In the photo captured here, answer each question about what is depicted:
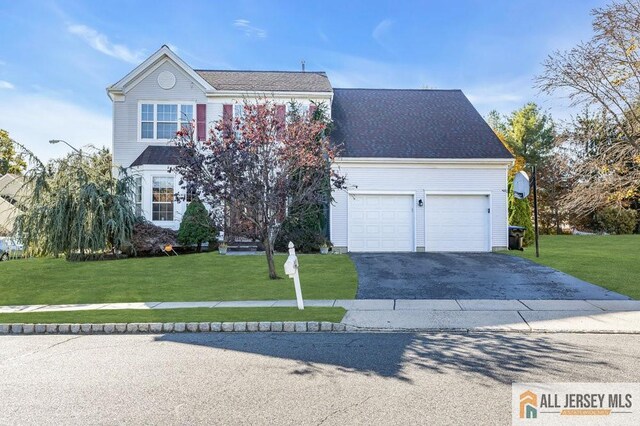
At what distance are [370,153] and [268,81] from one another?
23.5 feet

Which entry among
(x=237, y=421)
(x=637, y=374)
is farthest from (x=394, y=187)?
(x=237, y=421)

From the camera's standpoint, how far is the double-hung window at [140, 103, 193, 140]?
21047 mm

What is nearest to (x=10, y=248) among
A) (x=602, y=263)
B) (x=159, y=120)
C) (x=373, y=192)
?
(x=159, y=120)

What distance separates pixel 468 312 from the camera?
29.8ft

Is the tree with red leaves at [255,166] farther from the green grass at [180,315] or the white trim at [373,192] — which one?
the white trim at [373,192]

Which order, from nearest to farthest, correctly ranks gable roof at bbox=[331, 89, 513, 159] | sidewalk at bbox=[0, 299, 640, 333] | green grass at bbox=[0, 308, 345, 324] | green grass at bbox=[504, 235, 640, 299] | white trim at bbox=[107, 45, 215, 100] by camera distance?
sidewalk at bbox=[0, 299, 640, 333]
green grass at bbox=[0, 308, 345, 324]
green grass at bbox=[504, 235, 640, 299]
gable roof at bbox=[331, 89, 513, 159]
white trim at bbox=[107, 45, 215, 100]

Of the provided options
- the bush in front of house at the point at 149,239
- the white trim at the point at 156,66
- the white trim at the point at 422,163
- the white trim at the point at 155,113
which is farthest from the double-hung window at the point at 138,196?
the white trim at the point at 422,163

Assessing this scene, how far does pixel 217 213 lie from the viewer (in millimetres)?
12938

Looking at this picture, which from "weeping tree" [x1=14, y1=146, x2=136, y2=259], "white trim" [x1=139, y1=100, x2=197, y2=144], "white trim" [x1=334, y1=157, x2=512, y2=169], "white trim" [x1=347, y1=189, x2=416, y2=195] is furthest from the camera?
"white trim" [x1=139, y1=100, x2=197, y2=144]

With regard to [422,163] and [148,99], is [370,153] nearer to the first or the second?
[422,163]

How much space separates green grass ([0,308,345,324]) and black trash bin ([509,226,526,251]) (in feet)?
41.2

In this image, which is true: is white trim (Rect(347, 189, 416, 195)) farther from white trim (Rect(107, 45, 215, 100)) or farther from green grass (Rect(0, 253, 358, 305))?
white trim (Rect(107, 45, 215, 100))

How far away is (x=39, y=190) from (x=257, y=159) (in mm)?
11097

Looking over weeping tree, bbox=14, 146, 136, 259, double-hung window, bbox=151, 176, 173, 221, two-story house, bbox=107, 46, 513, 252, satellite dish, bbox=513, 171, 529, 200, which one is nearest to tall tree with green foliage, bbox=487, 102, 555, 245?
two-story house, bbox=107, 46, 513, 252
